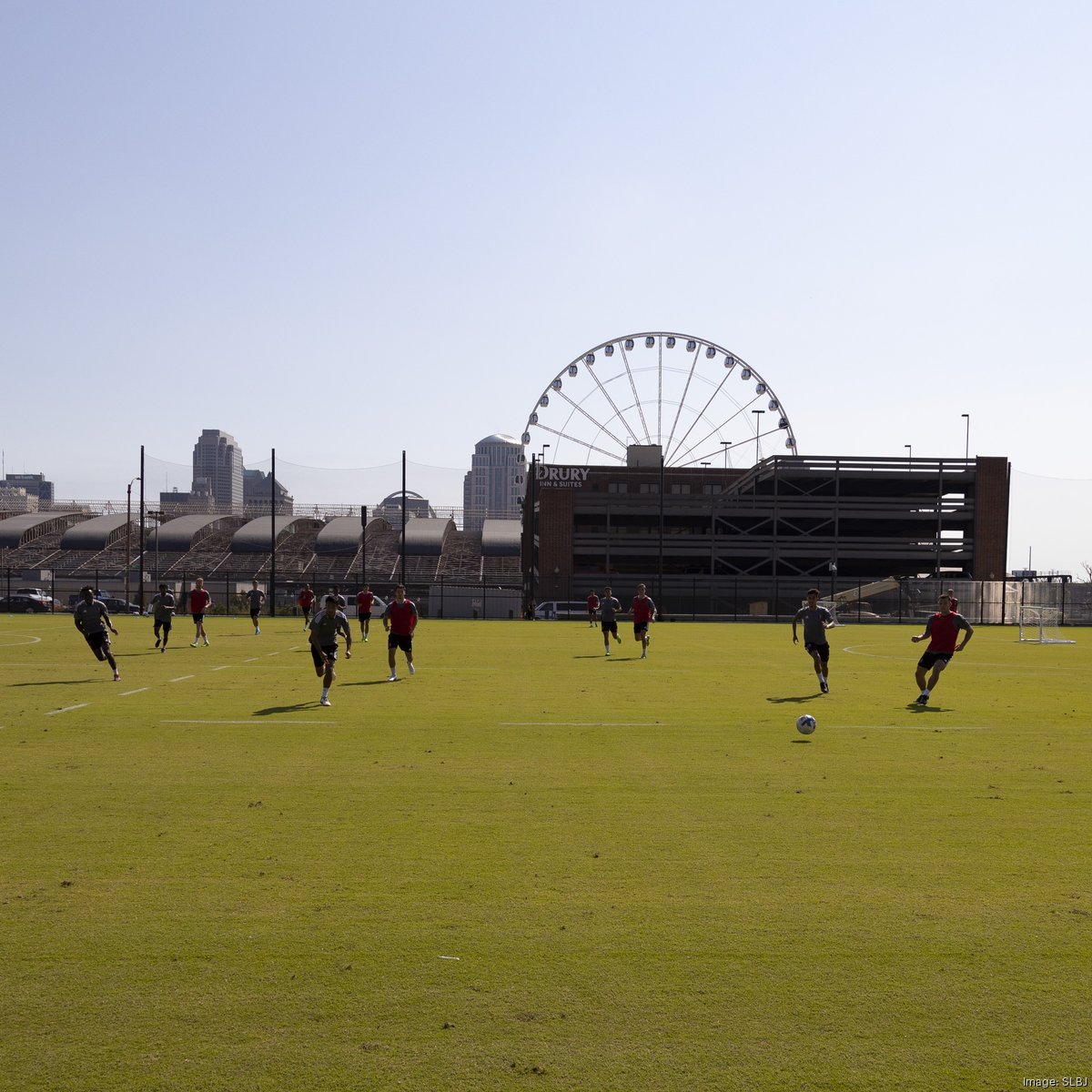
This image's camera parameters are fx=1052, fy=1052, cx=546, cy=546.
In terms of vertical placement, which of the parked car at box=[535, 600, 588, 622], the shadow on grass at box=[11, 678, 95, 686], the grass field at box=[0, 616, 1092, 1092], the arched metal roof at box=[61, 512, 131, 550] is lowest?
the parked car at box=[535, 600, 588, 622]

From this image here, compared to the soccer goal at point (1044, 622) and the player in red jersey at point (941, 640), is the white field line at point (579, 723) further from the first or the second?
the soccer goal at point (1044, 622)

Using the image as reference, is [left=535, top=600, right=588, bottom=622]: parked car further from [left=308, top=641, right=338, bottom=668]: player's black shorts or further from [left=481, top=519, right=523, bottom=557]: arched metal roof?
[left=308, top=641, right=338, bottom=668]: player's black shorts

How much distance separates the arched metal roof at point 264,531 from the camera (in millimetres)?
100562

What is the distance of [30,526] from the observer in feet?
351

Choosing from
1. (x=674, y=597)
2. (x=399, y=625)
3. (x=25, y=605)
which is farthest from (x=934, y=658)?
(x=25, y=605)

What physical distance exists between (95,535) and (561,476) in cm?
4742

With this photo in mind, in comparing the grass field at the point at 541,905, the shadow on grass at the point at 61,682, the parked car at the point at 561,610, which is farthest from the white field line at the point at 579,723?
the parked car at the point at 561,610

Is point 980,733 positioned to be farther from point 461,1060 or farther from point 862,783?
point 461,1060

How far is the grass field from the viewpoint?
4.71m

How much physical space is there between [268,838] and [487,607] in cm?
7312

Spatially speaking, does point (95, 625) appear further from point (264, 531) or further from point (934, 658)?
point (264, 531)

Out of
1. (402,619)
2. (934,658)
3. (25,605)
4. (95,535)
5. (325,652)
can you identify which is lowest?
(25,605)

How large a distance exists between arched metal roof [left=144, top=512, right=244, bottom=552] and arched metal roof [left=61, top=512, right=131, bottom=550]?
2184 millimetres

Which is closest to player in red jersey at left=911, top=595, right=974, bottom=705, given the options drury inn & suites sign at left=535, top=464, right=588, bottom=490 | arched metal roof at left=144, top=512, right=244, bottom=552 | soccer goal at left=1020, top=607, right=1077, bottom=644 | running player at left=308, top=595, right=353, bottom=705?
running player at left=308, top=595, right=353, bottom=705
